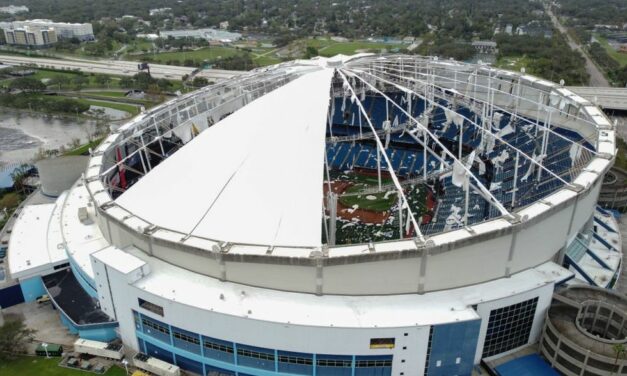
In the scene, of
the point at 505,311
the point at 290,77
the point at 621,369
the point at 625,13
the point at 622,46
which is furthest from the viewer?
the point at 625,13

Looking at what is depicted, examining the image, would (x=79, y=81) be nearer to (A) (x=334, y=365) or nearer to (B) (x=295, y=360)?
(B) (x=295, y=360)

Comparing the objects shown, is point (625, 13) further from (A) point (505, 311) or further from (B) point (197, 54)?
(A) point (505, 311)

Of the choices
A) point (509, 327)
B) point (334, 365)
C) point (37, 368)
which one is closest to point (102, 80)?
point (37, 368)

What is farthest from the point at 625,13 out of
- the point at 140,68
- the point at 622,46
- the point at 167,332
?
the point at 167,332

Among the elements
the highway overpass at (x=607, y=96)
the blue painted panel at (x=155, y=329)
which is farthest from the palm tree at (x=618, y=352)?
the highway overpass at (x=607, y=96)

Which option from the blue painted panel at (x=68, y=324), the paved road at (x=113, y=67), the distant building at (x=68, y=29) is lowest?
the blue painted panel at (x=68, y=324)

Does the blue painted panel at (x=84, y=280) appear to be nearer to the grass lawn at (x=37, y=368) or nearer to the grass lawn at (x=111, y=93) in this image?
the grass lawn at (x=37, y=368)
